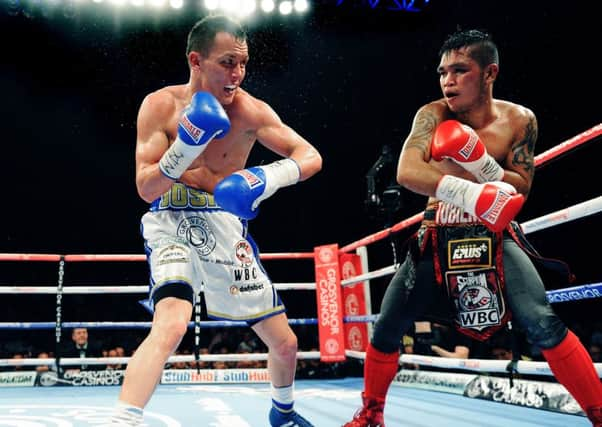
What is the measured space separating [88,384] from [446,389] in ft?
7.94

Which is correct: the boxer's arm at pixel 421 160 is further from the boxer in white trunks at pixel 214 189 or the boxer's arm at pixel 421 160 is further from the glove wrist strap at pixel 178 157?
the glove wrist strap at pixel 178 157

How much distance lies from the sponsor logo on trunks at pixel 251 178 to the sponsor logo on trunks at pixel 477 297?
64cm

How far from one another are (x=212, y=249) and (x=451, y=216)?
0.74 m

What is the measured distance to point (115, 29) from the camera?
7734mm

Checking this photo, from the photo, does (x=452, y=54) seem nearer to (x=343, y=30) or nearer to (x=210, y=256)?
(x=210, y=256)

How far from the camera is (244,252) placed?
184 cm

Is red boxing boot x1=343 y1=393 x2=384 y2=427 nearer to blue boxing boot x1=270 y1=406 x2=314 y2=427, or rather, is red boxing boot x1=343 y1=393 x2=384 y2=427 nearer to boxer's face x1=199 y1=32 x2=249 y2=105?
blue boxing boot x1=270 y1=406 x2=314 y2=427

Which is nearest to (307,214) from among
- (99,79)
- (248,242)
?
(99,79)

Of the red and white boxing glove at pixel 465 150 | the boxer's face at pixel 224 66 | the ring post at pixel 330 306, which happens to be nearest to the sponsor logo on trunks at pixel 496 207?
the red and white boxing glove at pixel 465 150

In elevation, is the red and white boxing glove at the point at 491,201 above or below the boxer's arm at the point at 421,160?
below

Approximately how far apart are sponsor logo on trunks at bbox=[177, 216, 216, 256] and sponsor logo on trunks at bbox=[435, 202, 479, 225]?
71cm

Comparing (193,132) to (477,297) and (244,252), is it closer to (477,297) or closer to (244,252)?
(244,252)

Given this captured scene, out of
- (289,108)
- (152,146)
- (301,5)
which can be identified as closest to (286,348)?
(152,146)

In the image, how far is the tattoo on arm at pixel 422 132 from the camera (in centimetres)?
179
